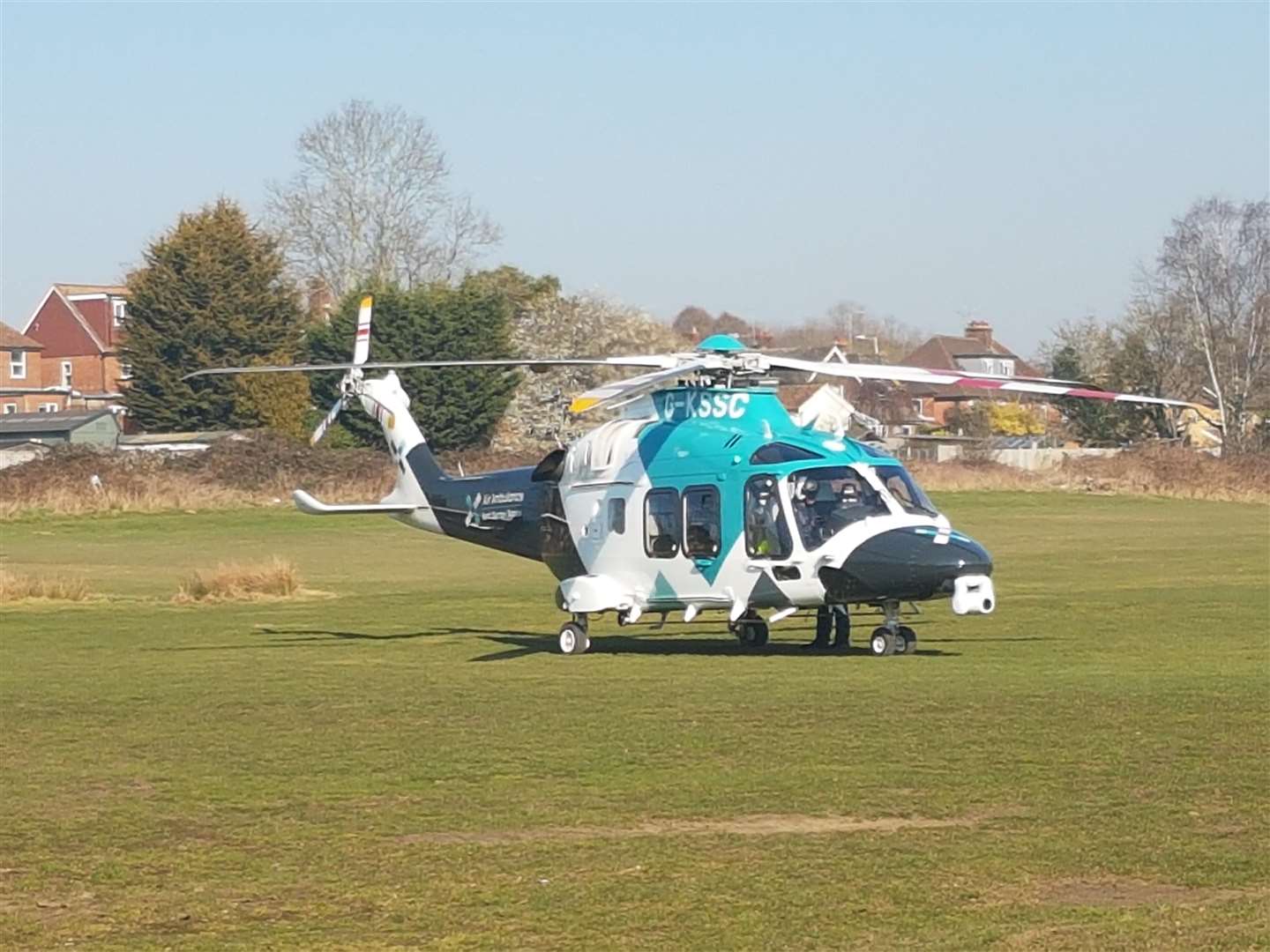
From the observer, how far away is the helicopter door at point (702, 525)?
2198cm

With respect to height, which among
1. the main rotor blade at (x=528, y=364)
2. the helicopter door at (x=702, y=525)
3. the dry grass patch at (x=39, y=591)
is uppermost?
the main rotor blade at (x=528, y=364)

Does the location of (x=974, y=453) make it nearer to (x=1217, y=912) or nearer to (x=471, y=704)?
(x=471, y=704)

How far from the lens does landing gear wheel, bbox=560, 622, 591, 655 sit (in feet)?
75.8

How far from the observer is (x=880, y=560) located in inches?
804

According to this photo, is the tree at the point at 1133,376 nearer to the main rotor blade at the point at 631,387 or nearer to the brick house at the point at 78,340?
the brick house at the point at 78,340

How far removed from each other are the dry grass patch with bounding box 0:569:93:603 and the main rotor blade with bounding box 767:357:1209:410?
50.2 ft

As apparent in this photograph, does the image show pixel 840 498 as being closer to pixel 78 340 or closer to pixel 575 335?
pixel 575 335

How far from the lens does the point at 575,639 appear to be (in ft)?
75.9

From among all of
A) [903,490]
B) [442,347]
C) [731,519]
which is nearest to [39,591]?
[731,519]

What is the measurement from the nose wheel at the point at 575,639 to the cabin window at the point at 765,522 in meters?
2.53

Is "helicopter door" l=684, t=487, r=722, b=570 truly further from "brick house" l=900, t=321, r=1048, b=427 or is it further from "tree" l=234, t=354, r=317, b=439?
"brick house" l=900, t=321, r=1048, b=427

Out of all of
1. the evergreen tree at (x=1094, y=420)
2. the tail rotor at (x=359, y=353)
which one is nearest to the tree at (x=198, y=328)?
the evergreen tree at (x=1094, y=420)

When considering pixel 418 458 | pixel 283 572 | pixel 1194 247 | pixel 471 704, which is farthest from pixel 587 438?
pixel 1194 247

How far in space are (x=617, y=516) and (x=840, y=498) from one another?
293cm
